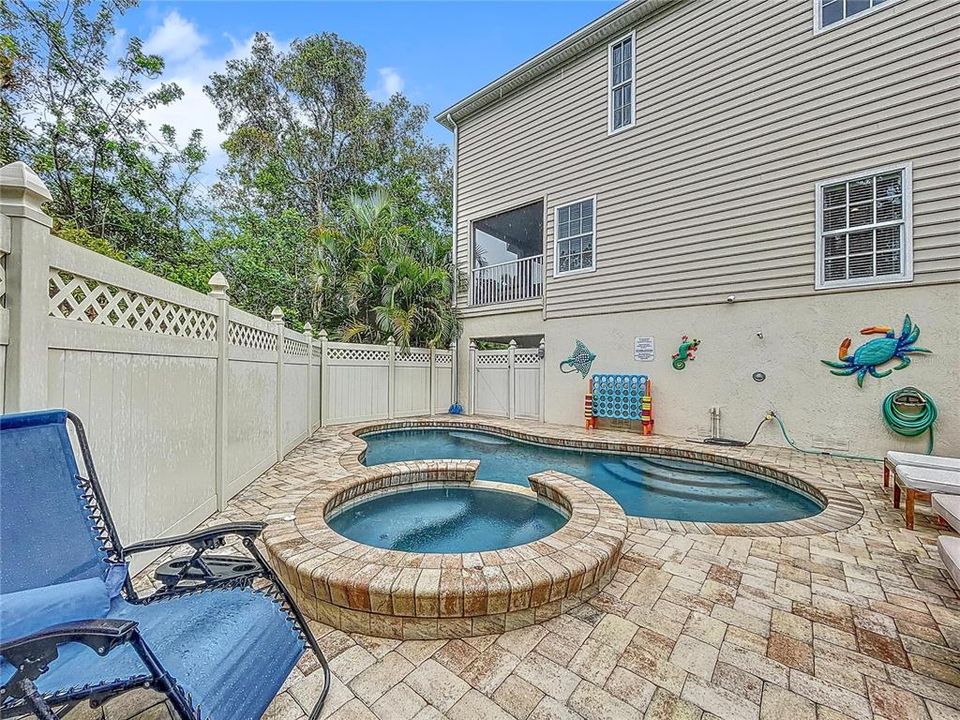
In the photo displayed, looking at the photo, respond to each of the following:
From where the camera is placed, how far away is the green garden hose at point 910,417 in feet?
17.9

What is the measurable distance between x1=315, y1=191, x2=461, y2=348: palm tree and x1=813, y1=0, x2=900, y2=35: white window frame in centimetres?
759

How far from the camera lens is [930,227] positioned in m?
5.45

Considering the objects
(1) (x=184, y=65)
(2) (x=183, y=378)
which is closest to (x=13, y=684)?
(2) (x=183, y=378)

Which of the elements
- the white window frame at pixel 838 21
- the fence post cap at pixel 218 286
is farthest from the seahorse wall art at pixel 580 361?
the fence post cap at pixel 218 286

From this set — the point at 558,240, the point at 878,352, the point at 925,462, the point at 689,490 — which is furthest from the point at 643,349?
the point at 925,462

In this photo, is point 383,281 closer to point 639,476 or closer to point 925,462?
point 639,476

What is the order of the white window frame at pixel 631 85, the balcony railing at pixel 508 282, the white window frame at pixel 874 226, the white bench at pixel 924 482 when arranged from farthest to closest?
the balcony railing at pixel 508 282, the white window frame at pixel 631 85, the white window frame at pixel 874 226, the white bench at pixel 924 482

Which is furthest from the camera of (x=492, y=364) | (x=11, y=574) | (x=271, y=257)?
(x=271, y=257)

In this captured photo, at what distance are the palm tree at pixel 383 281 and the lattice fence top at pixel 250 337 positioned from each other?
407 cm

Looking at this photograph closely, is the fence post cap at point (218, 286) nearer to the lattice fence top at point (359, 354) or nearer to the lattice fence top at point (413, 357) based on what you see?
the lattice fence top at point (359, 354)

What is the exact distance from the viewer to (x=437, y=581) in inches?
84.0

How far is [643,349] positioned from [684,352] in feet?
2.44

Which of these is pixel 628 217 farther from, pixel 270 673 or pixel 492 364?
pixel 270 673

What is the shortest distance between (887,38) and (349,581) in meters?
9.34
